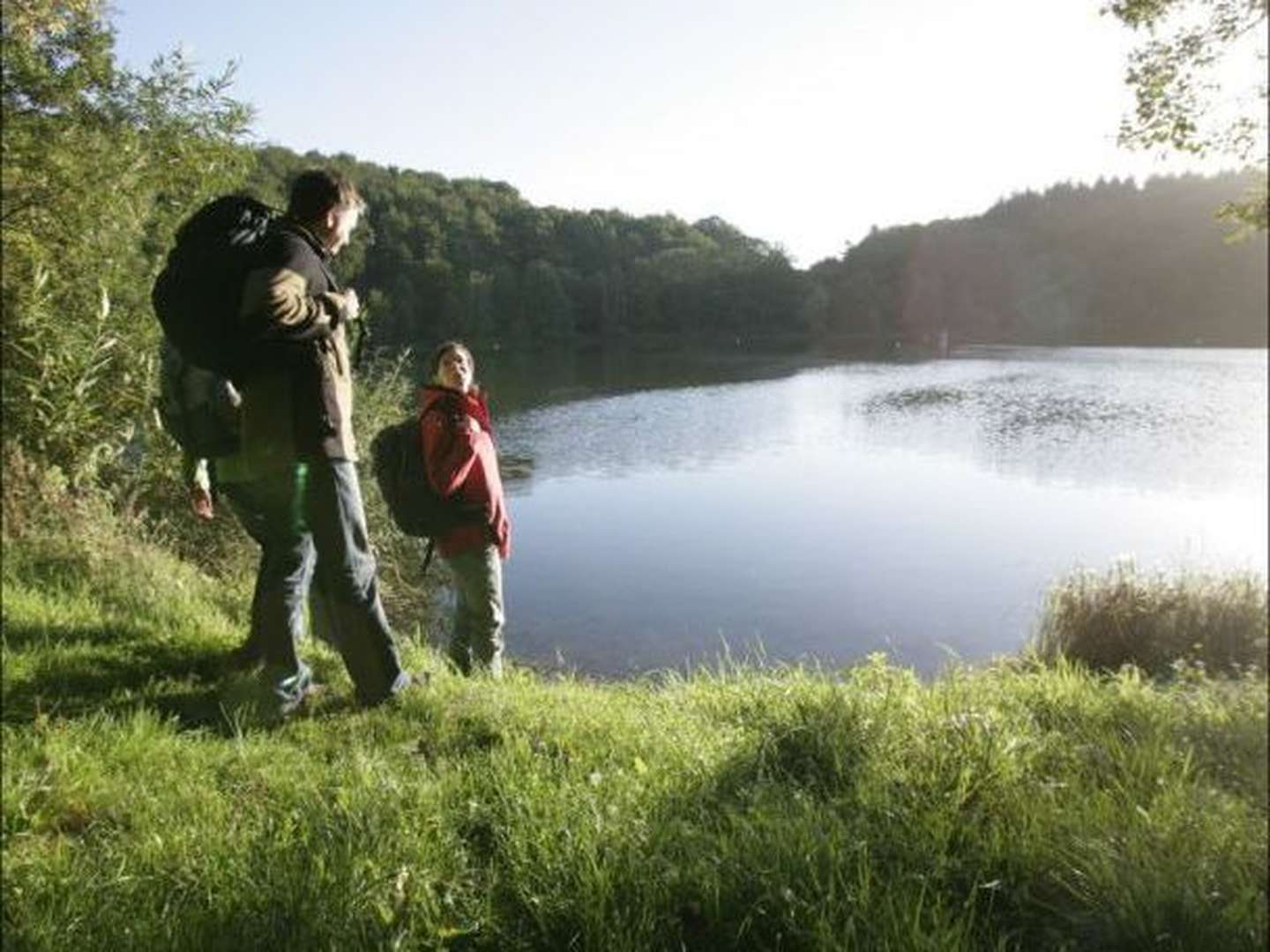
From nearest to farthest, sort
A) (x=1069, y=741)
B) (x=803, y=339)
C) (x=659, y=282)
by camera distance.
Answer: (x=1069, y=741) → (x=659, y=282) → (x=803, y=339)

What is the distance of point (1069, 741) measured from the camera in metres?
3.09

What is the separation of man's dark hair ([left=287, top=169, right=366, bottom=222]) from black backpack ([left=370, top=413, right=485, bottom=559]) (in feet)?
4.95

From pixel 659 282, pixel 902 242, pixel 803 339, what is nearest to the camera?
pixel 659 282

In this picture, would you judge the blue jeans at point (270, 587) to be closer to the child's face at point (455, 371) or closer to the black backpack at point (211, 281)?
the black backpack at point (211, 281)

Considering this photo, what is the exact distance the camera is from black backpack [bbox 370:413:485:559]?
4.55m

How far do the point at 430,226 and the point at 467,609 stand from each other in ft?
11.0

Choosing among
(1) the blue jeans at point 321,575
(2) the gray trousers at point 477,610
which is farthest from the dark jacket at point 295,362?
(2) the gray trousers at point 477,610

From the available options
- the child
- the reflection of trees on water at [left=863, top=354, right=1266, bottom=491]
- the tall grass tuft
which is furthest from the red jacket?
the reflection of trees on water at [left=863, top=354, right=1266, bottom=491]

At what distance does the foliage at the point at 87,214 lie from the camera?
6340mm

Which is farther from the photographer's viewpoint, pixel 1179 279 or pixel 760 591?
pixel 1179 279

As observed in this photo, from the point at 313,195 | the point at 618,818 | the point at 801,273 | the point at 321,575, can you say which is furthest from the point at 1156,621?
the point at 801,273

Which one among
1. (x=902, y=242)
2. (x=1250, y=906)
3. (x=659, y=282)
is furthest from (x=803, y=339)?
(x=1250, y=906)

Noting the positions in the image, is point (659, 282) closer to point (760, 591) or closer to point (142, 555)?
point (760, 591)

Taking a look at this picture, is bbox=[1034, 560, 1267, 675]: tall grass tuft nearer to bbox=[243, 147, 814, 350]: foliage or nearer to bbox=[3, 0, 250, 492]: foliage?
bbox=[243, 147, 814, 350]: foliage
